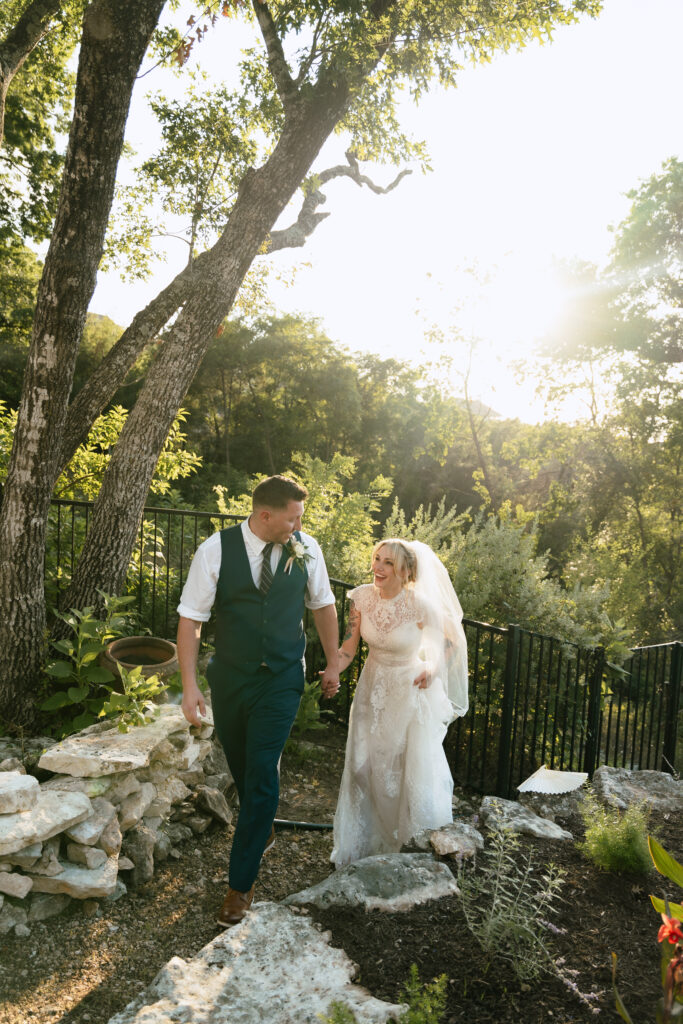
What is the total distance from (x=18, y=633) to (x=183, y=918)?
2.08m

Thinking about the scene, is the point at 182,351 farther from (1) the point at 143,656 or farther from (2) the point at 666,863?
(2) the point at 666,863

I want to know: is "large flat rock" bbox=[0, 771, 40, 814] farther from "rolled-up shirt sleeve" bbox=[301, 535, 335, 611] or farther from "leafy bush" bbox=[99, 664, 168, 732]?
"rolled-up shirt sleeve" bbox=[301, 535, 335, 611]

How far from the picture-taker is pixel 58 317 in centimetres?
429

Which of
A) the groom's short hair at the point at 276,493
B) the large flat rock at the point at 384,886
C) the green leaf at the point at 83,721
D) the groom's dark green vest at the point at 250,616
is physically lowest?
the large flat rock at the point at 384,886

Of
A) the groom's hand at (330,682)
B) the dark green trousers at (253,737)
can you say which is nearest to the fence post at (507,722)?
the groom's hand at (330,682)

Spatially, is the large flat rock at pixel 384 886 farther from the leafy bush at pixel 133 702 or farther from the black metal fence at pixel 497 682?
the black metal fence at pixel 497 682

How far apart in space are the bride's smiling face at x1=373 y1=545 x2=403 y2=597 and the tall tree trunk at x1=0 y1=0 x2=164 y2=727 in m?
2.19

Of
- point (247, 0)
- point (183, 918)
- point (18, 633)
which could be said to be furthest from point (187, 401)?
point (183, 918)

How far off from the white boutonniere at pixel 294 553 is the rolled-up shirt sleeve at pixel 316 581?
3.8 inches

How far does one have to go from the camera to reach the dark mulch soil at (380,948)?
7.19 feet

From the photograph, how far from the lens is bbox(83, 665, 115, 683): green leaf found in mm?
4125

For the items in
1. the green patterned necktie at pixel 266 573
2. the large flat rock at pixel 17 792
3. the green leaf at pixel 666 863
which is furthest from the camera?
the green patterned necktie at pixel 266 573

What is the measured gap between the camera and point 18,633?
4324 mm

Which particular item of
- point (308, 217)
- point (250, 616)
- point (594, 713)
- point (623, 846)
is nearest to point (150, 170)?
point (308, 217)
